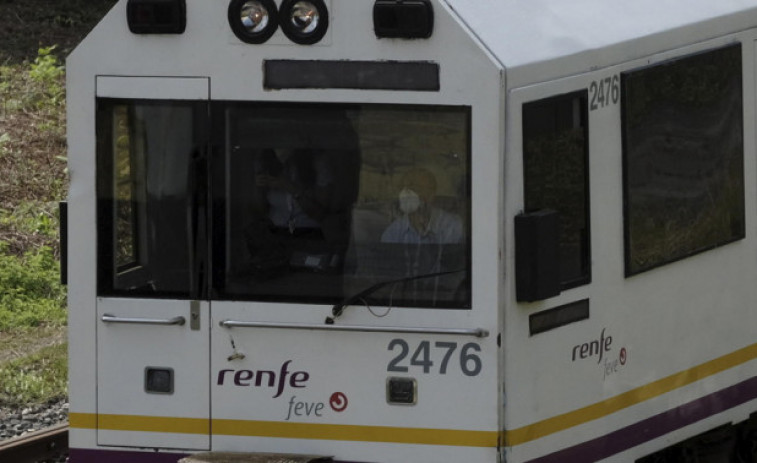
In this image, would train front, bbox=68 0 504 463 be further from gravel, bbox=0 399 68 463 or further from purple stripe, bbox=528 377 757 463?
gravel, bbox=0 399 68 463

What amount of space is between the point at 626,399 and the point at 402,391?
3.63ft

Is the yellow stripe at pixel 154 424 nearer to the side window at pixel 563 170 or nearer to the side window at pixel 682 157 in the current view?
the side window at pixel 563 170

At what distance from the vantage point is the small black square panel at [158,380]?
714cm

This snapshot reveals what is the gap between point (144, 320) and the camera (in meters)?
7.11

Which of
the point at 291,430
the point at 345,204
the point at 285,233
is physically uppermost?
the point at 345,204

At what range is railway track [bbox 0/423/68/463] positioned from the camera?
905 centimetres

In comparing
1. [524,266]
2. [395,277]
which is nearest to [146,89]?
[395,277]

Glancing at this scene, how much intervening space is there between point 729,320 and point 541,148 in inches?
71.2

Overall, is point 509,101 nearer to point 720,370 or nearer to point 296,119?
point 296,119

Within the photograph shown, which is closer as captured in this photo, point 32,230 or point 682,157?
point 682,157

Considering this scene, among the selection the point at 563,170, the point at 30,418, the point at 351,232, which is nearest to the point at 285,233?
the point at 351,232

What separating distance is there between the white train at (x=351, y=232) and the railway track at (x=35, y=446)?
1.88 meters

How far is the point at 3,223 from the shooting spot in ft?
48.8

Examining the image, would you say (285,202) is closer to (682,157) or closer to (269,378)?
(269,378)
